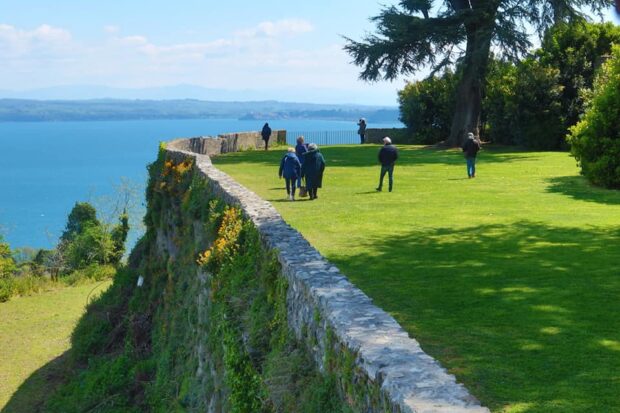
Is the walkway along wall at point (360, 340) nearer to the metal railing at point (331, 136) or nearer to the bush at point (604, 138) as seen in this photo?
the bush at point (604, 138)

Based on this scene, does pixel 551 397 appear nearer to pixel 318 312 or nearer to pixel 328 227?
pixel 318 312

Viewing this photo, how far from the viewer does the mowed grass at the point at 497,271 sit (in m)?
7.51

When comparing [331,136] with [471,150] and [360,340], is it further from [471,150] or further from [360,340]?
[360,340]

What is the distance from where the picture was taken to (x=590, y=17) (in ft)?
132

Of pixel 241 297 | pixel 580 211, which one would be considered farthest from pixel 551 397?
pixel 580 211

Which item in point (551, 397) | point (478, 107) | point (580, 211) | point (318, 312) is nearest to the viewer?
point (551, 397)

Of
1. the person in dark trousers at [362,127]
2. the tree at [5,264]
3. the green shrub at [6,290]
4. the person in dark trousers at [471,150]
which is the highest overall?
the person in dark trousers at [362,127]

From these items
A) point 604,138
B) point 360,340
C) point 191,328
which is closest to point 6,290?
point 191,328

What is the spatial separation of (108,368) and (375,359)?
60.1 ft

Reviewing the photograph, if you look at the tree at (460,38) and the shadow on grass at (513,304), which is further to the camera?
the tree at (460,38)

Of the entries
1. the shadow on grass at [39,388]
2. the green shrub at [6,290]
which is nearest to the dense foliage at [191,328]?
the shadow on grass at [39,388]

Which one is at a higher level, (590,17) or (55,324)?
(590,17)

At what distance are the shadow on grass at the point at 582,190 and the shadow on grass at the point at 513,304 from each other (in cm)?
572

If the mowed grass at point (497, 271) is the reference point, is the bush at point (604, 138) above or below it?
above
